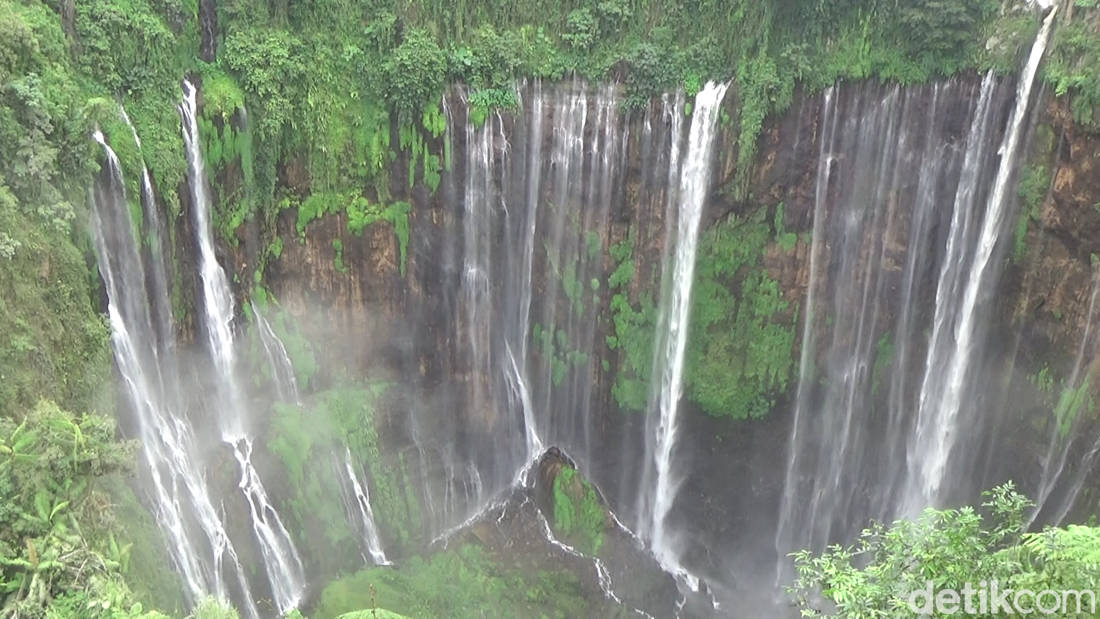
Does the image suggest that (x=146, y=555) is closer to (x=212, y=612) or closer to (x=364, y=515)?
(x=212, y=612)

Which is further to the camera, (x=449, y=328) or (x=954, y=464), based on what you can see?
(x=449, y=328)

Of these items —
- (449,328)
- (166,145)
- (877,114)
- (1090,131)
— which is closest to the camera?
(1090,131)

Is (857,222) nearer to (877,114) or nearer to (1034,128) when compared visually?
(877,114)

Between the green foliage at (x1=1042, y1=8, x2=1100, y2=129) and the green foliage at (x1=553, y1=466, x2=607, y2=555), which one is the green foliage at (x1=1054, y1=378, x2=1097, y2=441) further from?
the green foliage at (x1=553, y1=466, x2=607, y2=555)

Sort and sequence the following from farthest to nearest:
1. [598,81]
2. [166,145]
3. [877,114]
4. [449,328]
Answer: [449,328] → [598,81] → [877,114] → [166,145]

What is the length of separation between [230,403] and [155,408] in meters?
2.31

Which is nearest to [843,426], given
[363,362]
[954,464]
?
[954,464]

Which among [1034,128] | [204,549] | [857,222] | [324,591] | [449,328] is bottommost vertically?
[324,591]

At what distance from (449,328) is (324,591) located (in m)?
5.71

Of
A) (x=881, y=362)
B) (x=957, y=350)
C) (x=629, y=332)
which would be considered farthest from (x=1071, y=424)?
(x=629, y=332)

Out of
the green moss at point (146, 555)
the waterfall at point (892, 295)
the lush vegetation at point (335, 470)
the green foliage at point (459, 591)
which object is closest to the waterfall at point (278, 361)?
the lush vegetation at point (335, 470)

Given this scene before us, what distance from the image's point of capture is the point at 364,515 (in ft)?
52.8

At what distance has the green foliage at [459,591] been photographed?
1466 centimetres

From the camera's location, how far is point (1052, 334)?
514 inches
